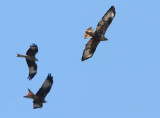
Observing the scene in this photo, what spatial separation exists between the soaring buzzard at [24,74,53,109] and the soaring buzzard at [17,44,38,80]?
230cm

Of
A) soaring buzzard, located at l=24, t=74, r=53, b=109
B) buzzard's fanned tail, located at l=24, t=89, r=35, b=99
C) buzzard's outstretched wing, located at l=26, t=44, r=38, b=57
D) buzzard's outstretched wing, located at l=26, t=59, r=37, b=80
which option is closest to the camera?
buzzard's fanned tail, located at l=24, t=89, r=35, b=99

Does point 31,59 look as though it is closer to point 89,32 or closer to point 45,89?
point 45,89

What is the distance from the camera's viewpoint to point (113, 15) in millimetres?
44281

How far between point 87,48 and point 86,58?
0.76 m

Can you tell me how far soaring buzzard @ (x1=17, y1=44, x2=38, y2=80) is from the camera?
4519cm

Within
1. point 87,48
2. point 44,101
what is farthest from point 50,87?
point 87,48

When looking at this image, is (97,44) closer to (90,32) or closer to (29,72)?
(90,32)

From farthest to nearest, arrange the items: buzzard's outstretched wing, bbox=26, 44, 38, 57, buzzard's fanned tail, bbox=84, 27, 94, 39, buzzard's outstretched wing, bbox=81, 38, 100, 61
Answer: buzzard's outstretched wing, bbox=26, 44, 38, 57, buzzard's outstretched wing, bbox=81, 38, 100, 61, buzzard's fanned tail, bbox=84, 27, 94, 39

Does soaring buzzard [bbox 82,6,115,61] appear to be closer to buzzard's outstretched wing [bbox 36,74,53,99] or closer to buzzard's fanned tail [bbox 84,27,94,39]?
buzzard's fanned tail [bbox 84,27,94,39]

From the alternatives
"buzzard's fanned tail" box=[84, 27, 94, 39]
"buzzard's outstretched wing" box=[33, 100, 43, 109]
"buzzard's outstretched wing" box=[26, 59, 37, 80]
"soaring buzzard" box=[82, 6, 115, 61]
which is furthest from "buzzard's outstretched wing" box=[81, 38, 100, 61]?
"buzzard's outstretched wing" box=[33, 100, 43, 109]

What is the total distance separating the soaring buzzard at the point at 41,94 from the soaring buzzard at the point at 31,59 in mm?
2296

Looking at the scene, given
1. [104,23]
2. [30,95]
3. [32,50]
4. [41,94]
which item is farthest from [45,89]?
[104,23]

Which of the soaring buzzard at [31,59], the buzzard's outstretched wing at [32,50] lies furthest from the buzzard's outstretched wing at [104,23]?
the soaring buzzard at [31,59]

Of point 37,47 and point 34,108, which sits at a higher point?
point 37,47
